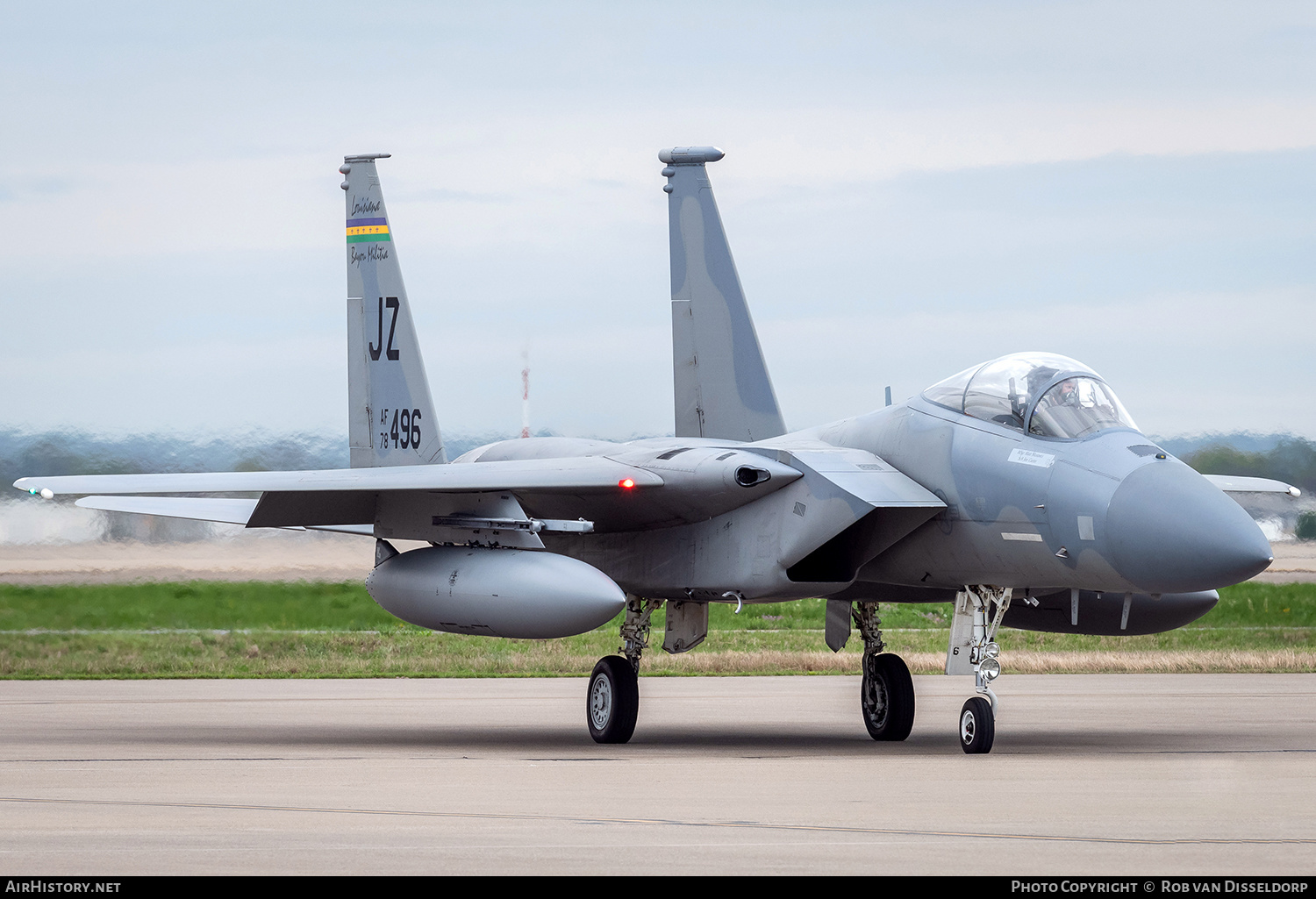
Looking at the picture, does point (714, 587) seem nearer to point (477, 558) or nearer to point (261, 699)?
point (477, 558)

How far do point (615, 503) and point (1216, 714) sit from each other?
242 inches

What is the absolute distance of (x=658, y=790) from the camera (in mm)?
9367

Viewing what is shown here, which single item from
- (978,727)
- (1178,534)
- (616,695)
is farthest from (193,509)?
(1178,534)

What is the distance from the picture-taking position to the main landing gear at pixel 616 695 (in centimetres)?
1356

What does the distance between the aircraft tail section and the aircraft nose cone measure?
758 cm

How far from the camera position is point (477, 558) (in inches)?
513

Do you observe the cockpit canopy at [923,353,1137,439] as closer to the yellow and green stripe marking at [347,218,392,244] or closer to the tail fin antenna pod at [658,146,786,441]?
the tail fin antenna pod at [658,146,786,441]

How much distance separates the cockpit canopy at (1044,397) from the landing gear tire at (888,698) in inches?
105

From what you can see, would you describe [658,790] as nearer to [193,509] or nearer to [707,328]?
[193,509]

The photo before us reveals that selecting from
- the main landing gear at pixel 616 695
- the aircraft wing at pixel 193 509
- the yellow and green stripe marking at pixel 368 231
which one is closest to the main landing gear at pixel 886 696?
the main landing gear at pixel 616 695

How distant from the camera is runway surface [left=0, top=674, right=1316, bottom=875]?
6672 millimetres

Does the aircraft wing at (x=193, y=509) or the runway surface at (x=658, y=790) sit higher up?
the aircraft wing at (x=193, y=509)

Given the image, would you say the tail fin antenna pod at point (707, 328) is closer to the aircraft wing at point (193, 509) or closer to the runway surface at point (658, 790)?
the runway surface at point (658, 790)
